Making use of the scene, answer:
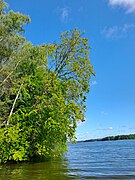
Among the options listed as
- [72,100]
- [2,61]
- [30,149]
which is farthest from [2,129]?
[72,100]

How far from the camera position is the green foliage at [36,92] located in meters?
29.6

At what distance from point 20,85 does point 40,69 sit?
3341 mm

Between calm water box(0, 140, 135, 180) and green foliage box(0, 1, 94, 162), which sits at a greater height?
green foliage box(0, 1, 94, 162)

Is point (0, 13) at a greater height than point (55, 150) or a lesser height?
greater

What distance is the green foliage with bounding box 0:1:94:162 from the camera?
1165 inches

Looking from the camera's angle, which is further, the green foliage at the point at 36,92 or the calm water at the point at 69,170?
the green foliage at the point at 36,92

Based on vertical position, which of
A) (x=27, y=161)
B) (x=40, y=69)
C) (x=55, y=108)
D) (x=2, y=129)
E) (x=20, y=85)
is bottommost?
(x=27, y=161)

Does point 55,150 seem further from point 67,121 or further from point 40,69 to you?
point 40,69

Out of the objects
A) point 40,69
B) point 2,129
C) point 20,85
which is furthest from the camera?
point 40,69

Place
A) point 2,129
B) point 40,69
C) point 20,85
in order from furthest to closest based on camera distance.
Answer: point 40,69, point 20,85, point 2,129

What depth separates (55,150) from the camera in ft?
111

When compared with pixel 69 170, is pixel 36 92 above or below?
above

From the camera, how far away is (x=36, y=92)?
33062 mm

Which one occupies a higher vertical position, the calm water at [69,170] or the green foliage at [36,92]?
the green foliage at [36,92]
